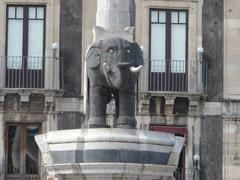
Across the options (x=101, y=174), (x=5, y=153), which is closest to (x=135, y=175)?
(x=101, y=174)

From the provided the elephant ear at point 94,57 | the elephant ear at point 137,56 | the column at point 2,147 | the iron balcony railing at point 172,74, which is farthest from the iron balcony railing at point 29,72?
Answer: the elephant ear at point 94,57

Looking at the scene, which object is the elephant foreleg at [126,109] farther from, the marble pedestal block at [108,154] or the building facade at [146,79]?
the building facade at [146,79]

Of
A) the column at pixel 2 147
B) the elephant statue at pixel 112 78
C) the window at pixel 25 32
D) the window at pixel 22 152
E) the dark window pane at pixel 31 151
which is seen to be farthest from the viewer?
the window at pixel 25 32

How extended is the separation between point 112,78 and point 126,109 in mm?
682

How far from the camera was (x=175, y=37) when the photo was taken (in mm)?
44156

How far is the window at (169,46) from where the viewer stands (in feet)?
143

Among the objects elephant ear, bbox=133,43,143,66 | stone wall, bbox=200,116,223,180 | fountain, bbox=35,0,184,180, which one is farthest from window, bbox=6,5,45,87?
elephant ear, bbox=133,43,143,66

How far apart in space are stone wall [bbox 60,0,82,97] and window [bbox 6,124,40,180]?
1.88 m

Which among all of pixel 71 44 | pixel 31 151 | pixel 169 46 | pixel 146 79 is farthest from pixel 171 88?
pixel 31 151

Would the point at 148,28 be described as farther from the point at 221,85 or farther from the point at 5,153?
the point at 5,153

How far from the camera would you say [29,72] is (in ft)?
143

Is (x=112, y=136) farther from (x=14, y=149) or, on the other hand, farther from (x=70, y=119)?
(x=70, y=119)

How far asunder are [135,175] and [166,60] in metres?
19.5

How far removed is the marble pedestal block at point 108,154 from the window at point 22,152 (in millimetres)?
18424
